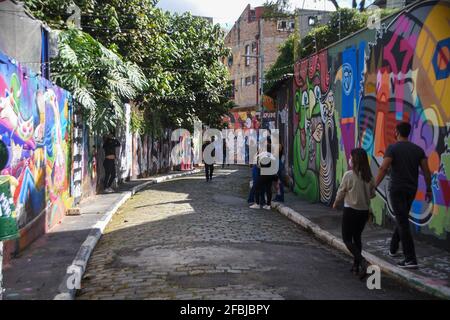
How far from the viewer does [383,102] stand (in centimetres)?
984

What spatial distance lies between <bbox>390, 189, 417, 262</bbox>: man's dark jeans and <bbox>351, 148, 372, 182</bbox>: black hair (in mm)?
623

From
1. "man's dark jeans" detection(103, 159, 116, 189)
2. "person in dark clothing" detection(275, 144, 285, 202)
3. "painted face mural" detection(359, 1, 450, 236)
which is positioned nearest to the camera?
"painted face mural" detection(359, 1, 450, 236)

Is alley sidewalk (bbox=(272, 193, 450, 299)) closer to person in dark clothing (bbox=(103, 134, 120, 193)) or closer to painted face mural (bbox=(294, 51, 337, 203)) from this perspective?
painted face mural (bbox=(294, 51, 337, 203))

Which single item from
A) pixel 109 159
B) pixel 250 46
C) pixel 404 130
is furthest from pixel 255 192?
pixel 250 46

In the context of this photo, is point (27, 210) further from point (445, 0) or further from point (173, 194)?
point (173, 194)

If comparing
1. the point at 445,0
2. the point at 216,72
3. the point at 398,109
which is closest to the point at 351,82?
the point at 398,109

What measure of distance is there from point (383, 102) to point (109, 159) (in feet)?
29.6

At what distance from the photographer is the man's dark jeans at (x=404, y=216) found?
22.3 feet

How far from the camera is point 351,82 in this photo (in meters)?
11.5

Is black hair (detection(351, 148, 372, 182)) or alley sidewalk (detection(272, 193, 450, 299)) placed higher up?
black hair (detection(351, 148, 372, 182))

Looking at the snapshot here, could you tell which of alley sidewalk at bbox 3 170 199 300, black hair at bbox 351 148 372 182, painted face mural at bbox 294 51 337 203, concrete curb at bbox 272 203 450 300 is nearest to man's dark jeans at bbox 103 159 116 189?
alley sidewalk at bbox 3 170 199 300

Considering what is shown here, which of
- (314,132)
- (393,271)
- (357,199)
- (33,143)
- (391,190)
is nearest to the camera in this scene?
(357,199)

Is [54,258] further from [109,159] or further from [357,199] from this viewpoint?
[109,159]

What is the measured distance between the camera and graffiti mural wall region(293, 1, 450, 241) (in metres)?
7.86
